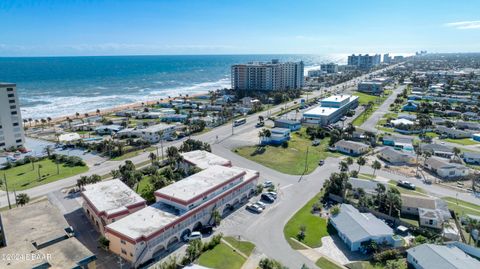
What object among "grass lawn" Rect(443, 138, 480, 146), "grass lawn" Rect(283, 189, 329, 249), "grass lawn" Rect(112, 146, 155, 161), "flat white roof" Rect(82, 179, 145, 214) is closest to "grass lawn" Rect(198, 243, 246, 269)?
"grass lawn" Rect(283, 189, 329, 249)

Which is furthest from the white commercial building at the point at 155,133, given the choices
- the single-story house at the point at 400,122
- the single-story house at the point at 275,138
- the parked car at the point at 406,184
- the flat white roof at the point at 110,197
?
the single-story house at the point at 400,122

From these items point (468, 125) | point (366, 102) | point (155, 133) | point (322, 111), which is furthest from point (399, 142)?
point (366, 102)

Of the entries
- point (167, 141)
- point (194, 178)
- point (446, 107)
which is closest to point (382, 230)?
point (194, 178)

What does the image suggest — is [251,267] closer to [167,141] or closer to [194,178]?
[194,178]

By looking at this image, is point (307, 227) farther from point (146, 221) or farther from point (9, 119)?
point (9, 119)

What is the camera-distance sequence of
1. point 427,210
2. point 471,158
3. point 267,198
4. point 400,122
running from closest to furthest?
point 427,210 < point 267,198 < point 471,158 < point 400,122

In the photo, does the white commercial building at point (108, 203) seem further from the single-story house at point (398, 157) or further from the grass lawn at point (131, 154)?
the single-story house at point (398, 157)

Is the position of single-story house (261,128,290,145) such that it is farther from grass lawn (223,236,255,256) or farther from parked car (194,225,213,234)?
grass lawn (223,236,255,256)
